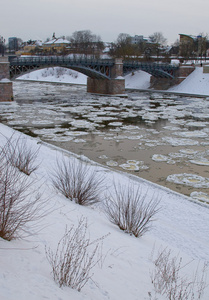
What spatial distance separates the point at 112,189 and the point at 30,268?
18.9ft

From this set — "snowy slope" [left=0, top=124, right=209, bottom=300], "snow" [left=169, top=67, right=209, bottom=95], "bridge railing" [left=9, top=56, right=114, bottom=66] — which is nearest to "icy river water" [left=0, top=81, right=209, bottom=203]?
"snowy slope" [left=0, top=124, right=209, bottom=300]

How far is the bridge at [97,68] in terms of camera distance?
3634 centimetres

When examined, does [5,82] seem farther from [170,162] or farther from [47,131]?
[170,162]

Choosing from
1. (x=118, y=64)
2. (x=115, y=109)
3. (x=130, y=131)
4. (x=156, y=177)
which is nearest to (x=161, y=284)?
(x=156, y=177)

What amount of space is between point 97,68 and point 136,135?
2713cm

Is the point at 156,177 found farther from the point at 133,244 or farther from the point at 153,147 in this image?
the point at 133,244

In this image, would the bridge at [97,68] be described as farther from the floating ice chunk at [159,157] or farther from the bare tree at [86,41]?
the bare tree at [86,41]

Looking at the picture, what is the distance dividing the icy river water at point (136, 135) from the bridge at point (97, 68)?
21.5ft

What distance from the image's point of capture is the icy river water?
11883 millimetres

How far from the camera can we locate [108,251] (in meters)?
4.63

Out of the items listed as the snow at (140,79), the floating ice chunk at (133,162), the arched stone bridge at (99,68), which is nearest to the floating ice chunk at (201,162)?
the floating ice chunk at (133,162)

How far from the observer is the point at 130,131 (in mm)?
19781

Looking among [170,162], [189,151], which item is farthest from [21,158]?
[189,151]

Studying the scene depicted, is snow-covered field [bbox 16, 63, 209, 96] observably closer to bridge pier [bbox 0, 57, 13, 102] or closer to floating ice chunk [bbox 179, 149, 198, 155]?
bridge pier [bbox 0, 57, 13, 102]
